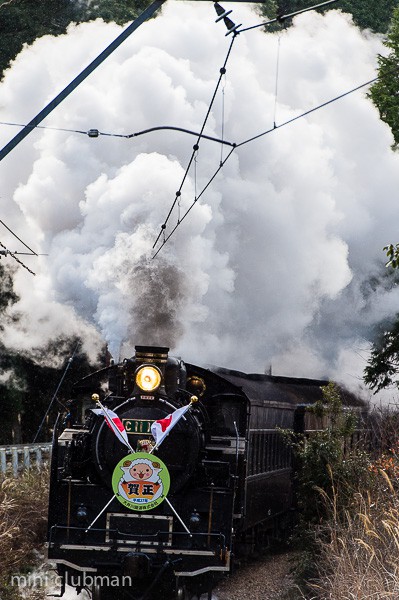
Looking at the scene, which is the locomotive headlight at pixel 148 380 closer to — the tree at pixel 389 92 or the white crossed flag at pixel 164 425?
the white crossed flag at pixel 164 425

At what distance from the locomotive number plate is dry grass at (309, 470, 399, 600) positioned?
2247mm

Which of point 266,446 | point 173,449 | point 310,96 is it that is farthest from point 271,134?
point 173,449

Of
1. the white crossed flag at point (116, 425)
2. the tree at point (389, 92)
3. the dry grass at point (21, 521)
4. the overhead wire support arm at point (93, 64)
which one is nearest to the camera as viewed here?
the overhead wire support arm at point (93, 64)

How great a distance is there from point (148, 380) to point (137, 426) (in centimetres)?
49

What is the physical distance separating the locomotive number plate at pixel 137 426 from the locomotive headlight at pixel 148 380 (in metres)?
0.33

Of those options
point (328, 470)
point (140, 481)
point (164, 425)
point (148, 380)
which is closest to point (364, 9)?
point (328, 470)

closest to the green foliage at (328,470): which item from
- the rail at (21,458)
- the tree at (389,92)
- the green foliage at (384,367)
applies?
the rail at (21,458)

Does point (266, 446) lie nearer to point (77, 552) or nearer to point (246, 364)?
point (77, 552)

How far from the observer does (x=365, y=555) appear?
36.3ft

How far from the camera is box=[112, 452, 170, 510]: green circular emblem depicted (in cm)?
1147

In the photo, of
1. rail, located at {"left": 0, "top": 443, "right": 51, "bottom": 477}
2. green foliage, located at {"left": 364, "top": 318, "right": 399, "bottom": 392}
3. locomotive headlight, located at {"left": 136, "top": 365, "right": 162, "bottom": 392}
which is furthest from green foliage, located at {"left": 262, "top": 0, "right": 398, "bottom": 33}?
locomotive headlight, located at {"left": 136, "top": 365, "right": 162, "bottom": 392}

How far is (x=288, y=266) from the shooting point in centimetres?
2312

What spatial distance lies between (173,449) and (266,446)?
15.2 ft

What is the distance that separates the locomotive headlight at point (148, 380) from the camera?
11.6 meters
